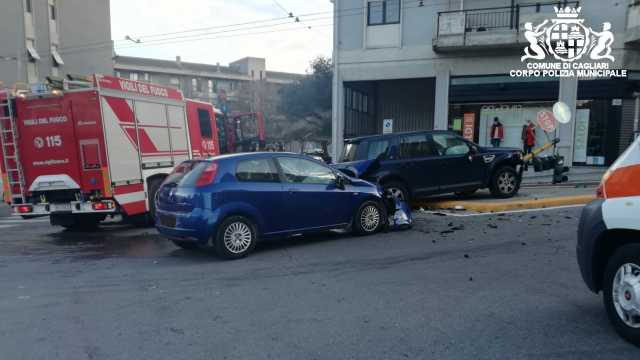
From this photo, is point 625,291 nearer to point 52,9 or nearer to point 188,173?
point 188,173

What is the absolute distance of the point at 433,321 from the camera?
14.1ft

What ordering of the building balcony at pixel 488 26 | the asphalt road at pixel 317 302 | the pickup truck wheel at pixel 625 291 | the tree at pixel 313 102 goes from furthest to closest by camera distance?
the tree at pixel 313 102, the building balcony at pixel 488 26, the asphalt road at pixel 317 302, the pickup truck wheel at pixel 625 291

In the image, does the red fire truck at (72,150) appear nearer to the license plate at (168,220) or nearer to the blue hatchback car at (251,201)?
the blue hatchback car at (251,201)

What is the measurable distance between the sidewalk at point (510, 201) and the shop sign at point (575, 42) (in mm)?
7835

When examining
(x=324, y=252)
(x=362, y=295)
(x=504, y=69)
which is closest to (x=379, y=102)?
(x=504, y=69)

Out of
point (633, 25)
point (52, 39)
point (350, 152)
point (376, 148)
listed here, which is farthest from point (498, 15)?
point (52, 39)

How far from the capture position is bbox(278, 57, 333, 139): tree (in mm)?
35719

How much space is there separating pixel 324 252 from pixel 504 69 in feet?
49.6

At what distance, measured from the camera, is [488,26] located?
63.8 ft

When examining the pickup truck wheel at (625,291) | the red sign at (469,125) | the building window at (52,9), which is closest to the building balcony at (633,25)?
the red sign at (469,125)

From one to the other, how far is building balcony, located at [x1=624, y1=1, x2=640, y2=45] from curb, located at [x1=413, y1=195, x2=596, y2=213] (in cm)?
963

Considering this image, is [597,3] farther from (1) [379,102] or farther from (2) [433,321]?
(2) [433,321]

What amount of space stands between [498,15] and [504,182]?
429 inches

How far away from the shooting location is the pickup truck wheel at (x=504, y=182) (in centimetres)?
1124
